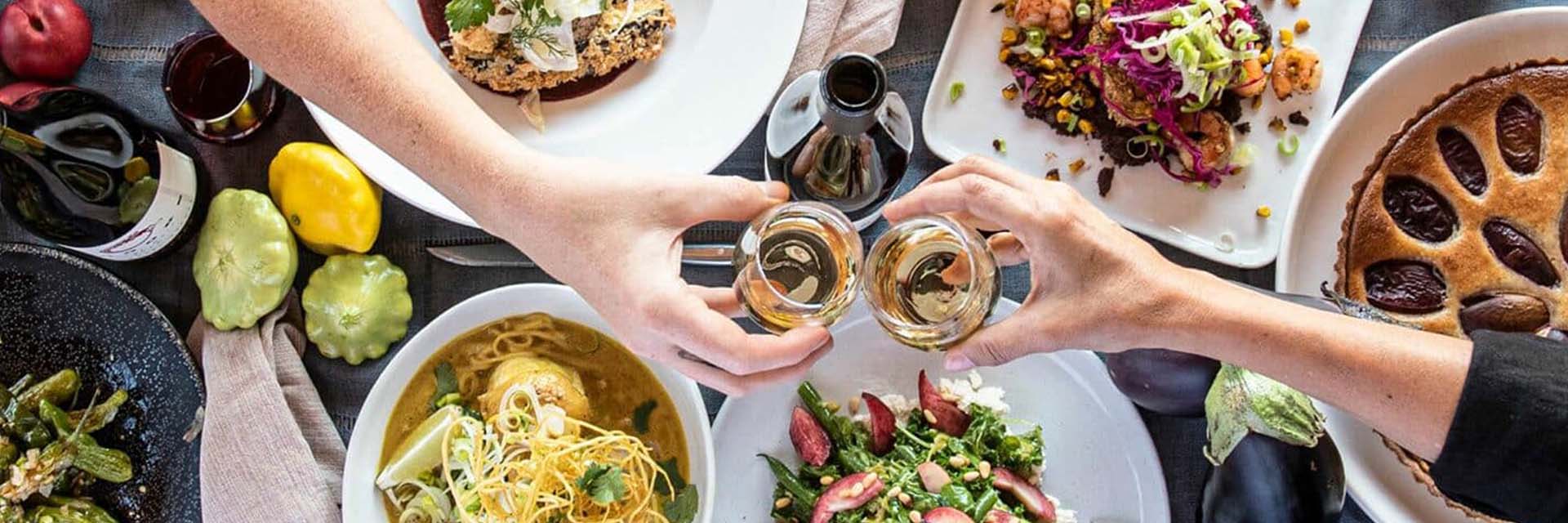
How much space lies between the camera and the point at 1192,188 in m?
2.15

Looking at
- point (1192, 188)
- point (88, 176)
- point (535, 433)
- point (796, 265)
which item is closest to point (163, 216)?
point (88, 176)

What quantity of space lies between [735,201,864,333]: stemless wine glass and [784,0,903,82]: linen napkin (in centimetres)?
59

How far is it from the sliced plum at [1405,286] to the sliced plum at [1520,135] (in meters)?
0.22

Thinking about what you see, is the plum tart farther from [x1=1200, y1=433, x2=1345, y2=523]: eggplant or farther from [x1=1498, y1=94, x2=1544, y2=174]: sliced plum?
[x1=1200, y1=433, x2=1345, y2=523]: eggplant

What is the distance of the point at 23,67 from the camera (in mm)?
2133

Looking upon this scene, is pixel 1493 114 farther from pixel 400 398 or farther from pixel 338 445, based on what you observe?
pixel 338 445

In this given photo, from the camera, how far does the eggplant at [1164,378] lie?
1865mm

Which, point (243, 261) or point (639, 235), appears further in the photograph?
point (243, 261)

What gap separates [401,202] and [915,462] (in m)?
0.98

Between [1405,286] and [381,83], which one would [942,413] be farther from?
[381,83]

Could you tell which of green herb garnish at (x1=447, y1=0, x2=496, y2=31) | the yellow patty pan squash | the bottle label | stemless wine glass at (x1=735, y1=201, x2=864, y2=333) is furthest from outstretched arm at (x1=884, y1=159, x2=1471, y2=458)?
the bottle label

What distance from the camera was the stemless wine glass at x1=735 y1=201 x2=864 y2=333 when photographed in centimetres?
155

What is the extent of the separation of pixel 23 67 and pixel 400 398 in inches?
34.5

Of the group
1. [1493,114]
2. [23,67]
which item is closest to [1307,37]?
[1493,114]
